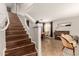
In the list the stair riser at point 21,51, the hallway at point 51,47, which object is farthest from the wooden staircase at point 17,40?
the hallway at point 51,47

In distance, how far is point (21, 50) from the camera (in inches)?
68.7

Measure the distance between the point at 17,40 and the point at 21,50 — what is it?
0.17 m

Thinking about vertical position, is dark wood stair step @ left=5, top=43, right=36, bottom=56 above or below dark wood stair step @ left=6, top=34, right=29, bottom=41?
below

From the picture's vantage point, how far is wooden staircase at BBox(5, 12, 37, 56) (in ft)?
5.51

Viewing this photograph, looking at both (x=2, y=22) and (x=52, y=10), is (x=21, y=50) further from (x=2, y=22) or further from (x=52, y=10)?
(x=52, y=10)

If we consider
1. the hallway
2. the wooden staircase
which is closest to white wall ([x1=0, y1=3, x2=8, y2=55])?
the wooden staircase

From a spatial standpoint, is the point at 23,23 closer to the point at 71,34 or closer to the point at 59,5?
the point at 59,5

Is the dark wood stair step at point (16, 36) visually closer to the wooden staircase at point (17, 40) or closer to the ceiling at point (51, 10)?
the wooden staircase at point (17, 40)

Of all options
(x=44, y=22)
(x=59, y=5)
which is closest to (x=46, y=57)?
(x=44, y=22)

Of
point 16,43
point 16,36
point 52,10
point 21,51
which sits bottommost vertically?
point 21,51

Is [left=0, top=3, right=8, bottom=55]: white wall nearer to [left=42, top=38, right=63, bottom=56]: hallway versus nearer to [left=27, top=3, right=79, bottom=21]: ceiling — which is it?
[left=27, top=3, right=79, bottom=21]: ceiling

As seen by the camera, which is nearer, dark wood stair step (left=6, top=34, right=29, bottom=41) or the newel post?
dark wood stair step (left=6, top=34, right=29, bottom=41)

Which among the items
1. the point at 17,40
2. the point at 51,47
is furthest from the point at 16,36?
the point at 51,47

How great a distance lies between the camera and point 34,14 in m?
1.74
